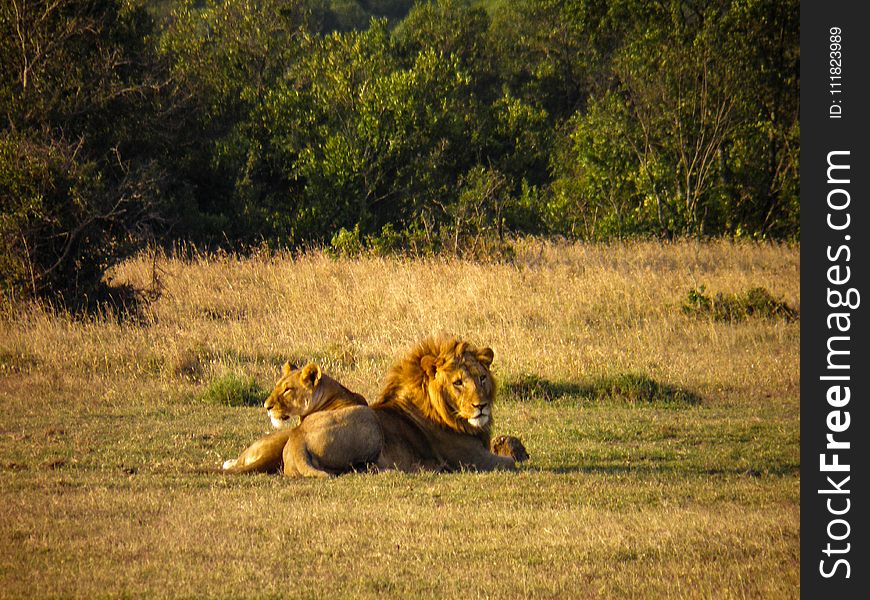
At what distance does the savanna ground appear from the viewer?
6121 millimetres

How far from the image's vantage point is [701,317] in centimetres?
1672

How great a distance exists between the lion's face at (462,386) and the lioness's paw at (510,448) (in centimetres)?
59

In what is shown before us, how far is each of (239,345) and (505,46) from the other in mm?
33696

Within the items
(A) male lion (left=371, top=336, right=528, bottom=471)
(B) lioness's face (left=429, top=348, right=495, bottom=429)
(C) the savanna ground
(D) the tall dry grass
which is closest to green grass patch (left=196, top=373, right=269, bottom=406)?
(C) the savanna ground

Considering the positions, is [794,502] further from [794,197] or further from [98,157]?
[794,197]

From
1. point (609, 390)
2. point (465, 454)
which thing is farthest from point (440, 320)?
point (465, 454)

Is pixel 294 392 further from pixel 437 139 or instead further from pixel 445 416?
pixel 437 139

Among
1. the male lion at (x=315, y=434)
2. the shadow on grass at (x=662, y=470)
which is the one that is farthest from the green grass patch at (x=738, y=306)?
the male lion at (x=315, y=434)

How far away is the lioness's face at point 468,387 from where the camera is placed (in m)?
8.56

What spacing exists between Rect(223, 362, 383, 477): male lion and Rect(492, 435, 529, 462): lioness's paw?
120 centimetres

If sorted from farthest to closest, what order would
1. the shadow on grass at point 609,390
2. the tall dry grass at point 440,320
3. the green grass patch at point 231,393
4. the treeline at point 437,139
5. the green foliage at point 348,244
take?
the treeline at point 437,139, the green foliage at point 348,244, the tall dry grass at point 440,320, the shadow on grass at point 609,390, the green grass patch at point 231,393

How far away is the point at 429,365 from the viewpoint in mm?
8750

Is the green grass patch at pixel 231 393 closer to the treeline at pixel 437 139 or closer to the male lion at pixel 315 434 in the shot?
the male lion at pixel 315 434

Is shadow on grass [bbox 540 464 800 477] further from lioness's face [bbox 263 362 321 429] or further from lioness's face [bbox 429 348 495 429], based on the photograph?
lioness's face [bbox 263 362 321 429]
